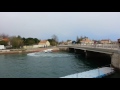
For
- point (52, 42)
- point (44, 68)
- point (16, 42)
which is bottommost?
point (44, 68)

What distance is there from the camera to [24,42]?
101 m

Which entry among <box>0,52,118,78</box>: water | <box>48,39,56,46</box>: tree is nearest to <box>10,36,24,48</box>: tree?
<box>48,39,56,46</box>: tree

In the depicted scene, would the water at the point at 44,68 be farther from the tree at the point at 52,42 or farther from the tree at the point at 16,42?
the tree at the point at 52,42

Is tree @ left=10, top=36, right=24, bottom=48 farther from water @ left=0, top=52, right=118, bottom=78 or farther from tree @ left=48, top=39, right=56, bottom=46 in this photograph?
water @ left=0, top=52, right=118, bottom=78

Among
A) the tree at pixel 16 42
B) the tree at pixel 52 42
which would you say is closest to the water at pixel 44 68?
the tree at pixel 16 42

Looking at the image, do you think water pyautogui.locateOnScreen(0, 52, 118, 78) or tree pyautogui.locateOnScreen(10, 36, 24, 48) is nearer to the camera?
water pyautogui.locateOnScreen(0, 52, 118, 78)

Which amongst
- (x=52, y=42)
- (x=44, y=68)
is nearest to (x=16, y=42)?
(x=52, y=42)

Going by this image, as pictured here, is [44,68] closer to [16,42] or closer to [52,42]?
[16,42]

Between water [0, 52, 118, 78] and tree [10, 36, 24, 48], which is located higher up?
tree [10, 36, 24, 48]

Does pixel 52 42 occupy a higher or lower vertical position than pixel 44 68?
higher
